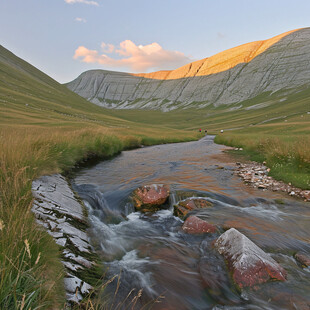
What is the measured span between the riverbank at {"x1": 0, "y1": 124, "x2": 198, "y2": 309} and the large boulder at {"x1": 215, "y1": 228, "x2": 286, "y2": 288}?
336cm

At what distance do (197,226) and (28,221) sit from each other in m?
4.62

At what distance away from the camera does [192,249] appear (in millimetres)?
5445

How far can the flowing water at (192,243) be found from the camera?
393 centimetres

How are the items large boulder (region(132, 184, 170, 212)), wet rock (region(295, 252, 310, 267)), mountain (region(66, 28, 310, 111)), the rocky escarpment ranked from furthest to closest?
mountain (region(66, 28, 310, 111)) < large boulder (region(132, 184, 170, 212)) < wet rock (region(295, 252, 310, 267)) < the rocky escarpment

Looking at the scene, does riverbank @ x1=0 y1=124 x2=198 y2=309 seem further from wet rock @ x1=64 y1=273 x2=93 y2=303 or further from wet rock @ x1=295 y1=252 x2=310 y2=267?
wet rock @ x1=295 y1=252 x2=310 y2=267

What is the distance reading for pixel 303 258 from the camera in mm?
A: 4965

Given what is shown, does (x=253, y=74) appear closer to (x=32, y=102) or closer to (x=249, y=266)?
(x=32, y=102)

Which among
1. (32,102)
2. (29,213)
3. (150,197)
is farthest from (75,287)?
(32,102)

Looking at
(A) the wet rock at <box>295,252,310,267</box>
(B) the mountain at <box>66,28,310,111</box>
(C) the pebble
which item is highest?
(B) the mountain at <box>66,28,310,111</box>

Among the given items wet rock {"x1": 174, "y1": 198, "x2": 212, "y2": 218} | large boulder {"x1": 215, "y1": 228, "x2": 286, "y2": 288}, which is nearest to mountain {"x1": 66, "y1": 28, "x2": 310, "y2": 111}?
wet rock {"x1": 174, "y1": 198, "x2": 212, "y2": 218}

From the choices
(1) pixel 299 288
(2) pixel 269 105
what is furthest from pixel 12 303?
(2) pixel 269 105

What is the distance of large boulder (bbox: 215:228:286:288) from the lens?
4109 mm

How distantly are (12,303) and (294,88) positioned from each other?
155m

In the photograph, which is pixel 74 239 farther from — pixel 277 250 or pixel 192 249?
pixel 277 250
